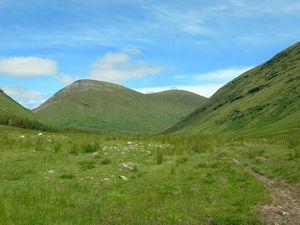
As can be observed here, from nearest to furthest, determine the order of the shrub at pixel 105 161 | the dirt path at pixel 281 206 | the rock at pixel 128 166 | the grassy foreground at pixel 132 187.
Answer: the grassy foreground at pixel 132 187, the dirt path at pixel 281 206, the rock at pixel 128 166, the shrub at pixel 105 161

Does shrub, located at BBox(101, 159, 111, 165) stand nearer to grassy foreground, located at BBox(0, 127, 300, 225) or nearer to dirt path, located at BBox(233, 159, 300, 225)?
grassy foreground, located at BBox(0, 127, 300, 225)

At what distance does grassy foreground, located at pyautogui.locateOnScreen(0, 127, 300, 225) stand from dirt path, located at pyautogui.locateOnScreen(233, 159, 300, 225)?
0.44 meters

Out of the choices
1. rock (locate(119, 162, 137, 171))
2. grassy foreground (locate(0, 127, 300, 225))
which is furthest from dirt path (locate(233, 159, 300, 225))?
rock (locate(119, 162, 137, 171))

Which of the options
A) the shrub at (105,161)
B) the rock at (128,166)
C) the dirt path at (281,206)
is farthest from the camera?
the shrub at (105,161)

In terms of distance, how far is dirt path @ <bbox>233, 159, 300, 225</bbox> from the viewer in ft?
48.0

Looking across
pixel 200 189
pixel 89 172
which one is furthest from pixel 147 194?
pixel 89 172

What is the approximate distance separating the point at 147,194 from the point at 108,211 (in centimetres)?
325

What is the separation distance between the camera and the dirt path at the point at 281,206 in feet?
48.0

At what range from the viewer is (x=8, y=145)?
33.8m

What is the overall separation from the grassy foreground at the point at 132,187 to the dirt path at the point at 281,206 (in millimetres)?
436

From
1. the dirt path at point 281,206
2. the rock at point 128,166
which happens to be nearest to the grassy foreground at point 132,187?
the rock at point 128,166

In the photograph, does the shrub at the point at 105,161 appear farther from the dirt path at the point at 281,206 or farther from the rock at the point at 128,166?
the dirt path at the point at 281,206

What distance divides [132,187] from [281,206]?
648 cm

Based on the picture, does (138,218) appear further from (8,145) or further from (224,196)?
(8,145)
